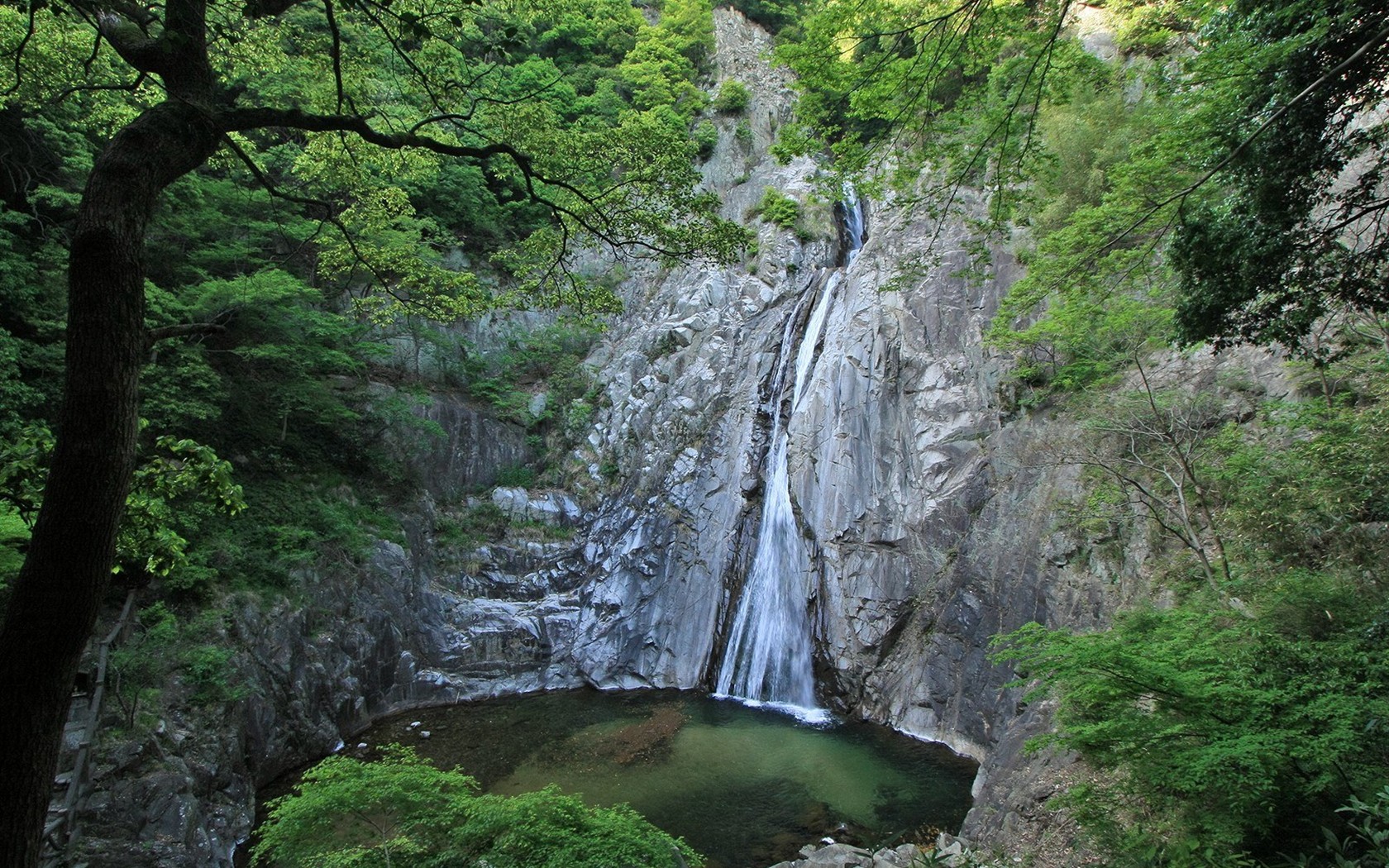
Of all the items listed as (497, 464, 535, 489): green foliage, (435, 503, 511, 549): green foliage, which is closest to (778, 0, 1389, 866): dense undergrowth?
(435, 503, 511, 549): green foliage

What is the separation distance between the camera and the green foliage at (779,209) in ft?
62.1

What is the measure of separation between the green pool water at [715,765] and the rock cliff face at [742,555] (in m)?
0.80

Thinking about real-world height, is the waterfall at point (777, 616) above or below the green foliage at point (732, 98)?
below

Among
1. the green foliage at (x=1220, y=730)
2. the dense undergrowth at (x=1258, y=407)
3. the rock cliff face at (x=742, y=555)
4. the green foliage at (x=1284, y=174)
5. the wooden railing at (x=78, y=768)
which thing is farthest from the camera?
the rock cliff face at (x=742, y=555)

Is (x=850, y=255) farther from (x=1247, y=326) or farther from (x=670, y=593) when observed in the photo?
(x=1247, y=326)

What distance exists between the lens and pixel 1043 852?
17.9 feet

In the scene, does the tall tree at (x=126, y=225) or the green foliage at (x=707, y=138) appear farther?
the green foliage at (x=707, y=138)

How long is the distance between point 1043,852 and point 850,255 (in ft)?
51.5

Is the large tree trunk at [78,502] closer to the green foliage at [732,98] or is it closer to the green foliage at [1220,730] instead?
the green foliage at [1220,730]

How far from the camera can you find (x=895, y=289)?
24.2ft

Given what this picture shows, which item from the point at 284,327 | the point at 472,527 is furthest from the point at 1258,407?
the point at 284,327

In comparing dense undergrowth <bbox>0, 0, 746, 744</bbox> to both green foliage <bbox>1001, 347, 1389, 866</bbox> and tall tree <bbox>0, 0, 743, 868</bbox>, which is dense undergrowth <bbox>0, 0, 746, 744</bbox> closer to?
tall tree <bbox>0, 0, 743, 868</bbox>

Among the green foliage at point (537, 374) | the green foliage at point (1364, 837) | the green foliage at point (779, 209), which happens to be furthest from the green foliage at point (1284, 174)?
the green foliage at point (537, 374)

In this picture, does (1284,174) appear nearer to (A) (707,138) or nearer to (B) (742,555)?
(B) (742,555)
